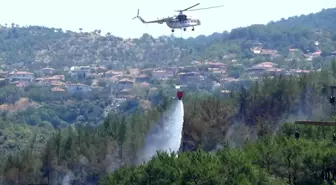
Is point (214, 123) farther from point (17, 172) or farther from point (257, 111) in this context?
point (17, 172)

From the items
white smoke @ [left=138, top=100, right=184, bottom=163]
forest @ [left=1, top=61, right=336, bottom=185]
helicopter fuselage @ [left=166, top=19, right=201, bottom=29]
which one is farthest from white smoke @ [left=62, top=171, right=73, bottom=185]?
helicopter fuselage @ [left=166, top=19, right=201, bottom=29]

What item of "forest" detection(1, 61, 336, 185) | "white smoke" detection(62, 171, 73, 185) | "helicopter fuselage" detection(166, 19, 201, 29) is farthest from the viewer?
"white smoke" detection(62, 171, 73, 185)

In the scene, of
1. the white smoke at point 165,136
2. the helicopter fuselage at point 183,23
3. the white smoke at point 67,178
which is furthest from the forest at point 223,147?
the helicopter fuselage at point 183,23

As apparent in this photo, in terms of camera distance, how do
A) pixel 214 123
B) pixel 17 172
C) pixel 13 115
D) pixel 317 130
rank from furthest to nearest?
pixel 13 115 < pixel 214 123 < pixel 17 172 < pixel 317 130

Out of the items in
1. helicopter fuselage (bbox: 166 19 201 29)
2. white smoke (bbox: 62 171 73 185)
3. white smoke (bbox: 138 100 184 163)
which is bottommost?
white smoke (bbox: 62 171 73 185)

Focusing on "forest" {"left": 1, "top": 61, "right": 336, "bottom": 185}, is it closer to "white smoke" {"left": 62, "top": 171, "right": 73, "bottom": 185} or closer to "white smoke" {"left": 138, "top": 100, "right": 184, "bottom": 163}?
"white smoke" {"left": 62, "top": 171, "right": 73, "bottom": 185}

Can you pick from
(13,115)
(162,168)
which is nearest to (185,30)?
(162,168)
